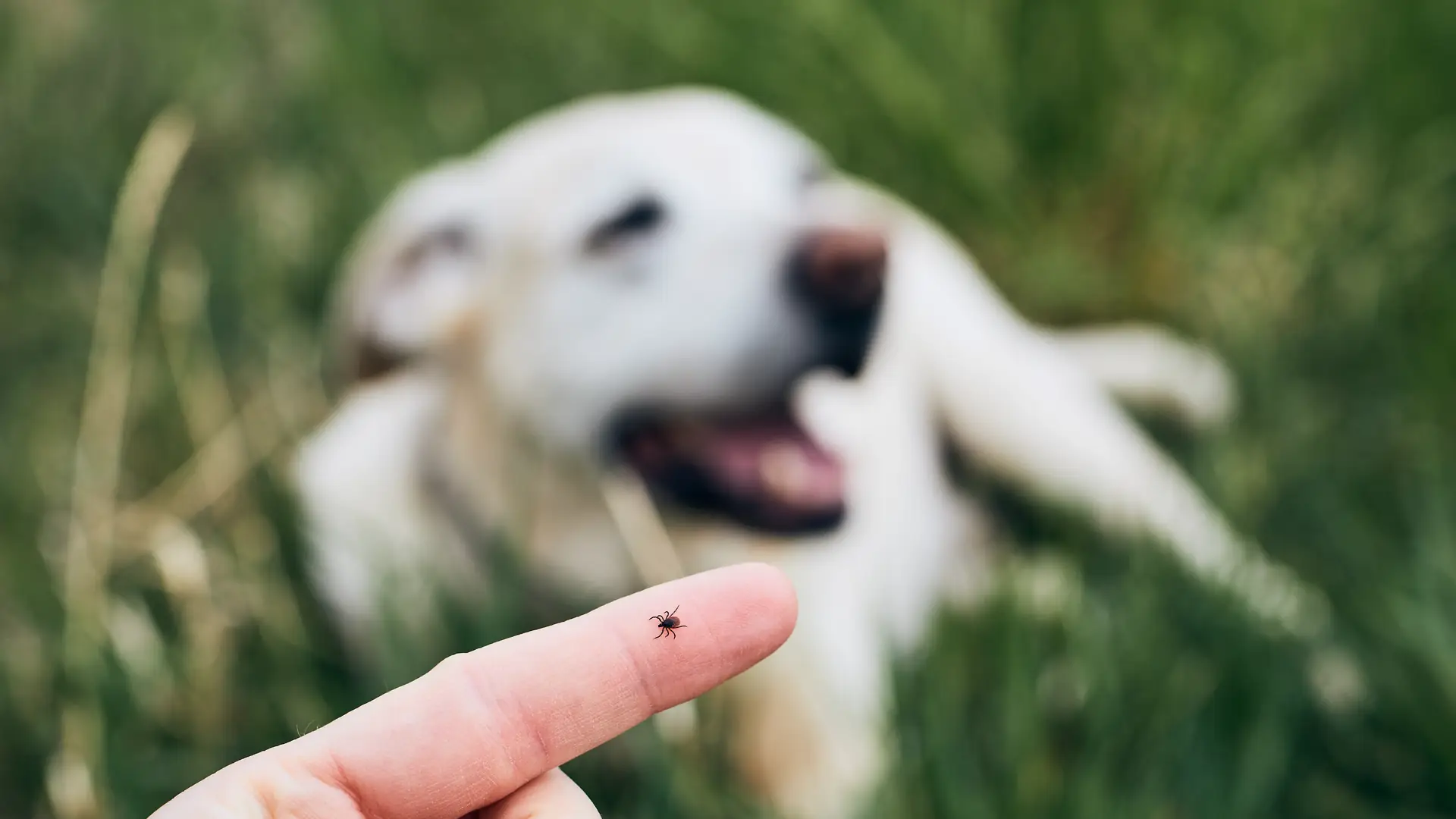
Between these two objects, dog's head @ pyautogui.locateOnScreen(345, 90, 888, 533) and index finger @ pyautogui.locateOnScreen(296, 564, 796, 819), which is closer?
index finger @ pyautogui.locateOnScreen(296, 564, 796, 819)

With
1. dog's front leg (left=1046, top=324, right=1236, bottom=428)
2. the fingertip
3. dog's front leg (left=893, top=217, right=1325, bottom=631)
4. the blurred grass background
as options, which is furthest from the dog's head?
dog's front leg (left=1046, top=324, right=1236, bottom=428)

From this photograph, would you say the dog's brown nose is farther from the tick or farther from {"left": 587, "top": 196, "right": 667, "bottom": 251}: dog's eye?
the tick

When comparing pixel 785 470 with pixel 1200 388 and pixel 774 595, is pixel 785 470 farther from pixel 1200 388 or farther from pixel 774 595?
pixel 1200 388

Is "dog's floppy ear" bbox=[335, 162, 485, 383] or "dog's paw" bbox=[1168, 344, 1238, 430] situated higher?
"dog's floppy ear" bbox=[335, 162, 485, 383]

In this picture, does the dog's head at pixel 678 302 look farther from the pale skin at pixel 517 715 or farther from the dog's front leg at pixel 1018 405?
the pale skin at pixel 517 715

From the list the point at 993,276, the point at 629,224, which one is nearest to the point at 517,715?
the point at 629,224

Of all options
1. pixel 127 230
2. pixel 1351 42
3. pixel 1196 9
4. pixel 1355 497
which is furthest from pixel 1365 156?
pixel 127 230
